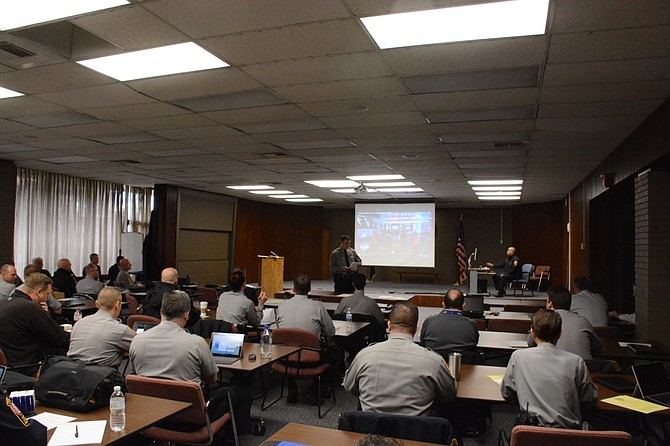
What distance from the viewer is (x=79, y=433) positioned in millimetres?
2348

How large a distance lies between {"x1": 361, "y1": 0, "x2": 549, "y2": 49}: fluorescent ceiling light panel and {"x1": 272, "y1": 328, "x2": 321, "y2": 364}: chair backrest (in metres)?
2.72

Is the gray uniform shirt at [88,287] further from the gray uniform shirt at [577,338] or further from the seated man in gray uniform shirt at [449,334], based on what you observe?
the gray uniform shirt at [577,338]

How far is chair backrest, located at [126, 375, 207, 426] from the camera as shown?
295 centimetres

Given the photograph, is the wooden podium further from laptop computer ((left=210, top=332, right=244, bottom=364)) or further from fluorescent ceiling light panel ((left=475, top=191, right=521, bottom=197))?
laptop computer ((left=210, top=332, right=244, bottom=364))

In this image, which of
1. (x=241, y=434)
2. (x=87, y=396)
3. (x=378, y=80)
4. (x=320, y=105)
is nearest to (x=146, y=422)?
(x=87, y=396)

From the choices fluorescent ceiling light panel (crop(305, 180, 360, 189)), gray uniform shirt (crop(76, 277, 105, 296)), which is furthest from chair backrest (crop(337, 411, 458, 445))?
fluorescent ceiling light panel (crop(305, 180, 360, 189))

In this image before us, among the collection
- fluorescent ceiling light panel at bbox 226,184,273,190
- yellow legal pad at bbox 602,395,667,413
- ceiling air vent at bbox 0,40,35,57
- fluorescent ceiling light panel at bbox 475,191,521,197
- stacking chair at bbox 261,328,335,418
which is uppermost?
ceiling air vent at bbox 0,40,35,57

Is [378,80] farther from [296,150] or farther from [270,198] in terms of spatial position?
[270,198]

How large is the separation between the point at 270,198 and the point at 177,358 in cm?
1319

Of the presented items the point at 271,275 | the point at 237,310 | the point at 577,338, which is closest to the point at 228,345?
the point at 237,310

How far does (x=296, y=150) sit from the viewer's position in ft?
26.7

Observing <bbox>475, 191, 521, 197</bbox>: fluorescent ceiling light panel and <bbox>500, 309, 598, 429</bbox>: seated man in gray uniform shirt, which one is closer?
<bbox>500, 309, 598, 429</bbox>: seated man in gray uniform shirt

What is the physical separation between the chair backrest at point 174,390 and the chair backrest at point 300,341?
188 cm

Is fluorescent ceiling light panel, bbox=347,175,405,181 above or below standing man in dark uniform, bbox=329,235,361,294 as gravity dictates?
above
